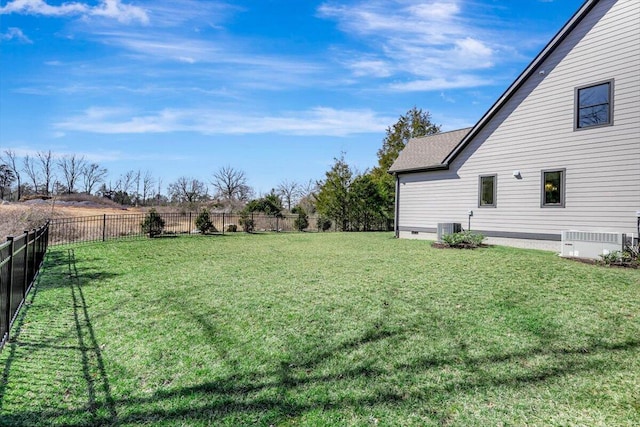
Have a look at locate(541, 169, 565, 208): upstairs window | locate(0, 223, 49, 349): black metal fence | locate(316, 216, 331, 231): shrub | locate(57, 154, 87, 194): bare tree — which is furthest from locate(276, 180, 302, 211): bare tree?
locate(0, 223, 49, 349): black metal fence

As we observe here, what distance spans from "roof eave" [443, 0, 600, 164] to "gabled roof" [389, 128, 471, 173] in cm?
119

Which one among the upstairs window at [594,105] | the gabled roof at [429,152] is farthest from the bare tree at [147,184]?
the upstairs window at [594,105]

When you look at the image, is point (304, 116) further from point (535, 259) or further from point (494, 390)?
point (494, 390)

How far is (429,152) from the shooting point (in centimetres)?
1482

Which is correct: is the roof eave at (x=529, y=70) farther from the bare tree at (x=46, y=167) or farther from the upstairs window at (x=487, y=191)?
the bare tree at (x=46, y=167)

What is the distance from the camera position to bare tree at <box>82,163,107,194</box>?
47.1 m


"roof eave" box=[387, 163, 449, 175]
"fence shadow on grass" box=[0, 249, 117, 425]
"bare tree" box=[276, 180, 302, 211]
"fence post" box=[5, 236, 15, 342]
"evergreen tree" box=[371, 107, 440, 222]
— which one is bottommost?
"fence shadow on grass" box=[0, 249, 117, 425]

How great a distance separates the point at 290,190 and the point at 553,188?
33428mm

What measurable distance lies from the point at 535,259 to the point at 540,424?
6.90 m

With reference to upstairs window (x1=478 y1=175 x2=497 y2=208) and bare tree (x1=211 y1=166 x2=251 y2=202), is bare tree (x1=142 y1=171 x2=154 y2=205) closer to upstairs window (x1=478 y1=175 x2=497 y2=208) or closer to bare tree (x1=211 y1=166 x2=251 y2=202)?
bare tree (x1=211 y1=166 x2=251 y2=202)

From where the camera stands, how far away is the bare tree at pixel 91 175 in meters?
47.1

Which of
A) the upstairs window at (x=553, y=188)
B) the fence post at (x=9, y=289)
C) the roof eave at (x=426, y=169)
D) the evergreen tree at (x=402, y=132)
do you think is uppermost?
the evergreen tree at (x=402, y=132)

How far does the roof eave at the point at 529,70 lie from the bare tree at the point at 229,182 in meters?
35.4

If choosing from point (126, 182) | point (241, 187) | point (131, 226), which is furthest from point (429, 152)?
point (126, 182)
